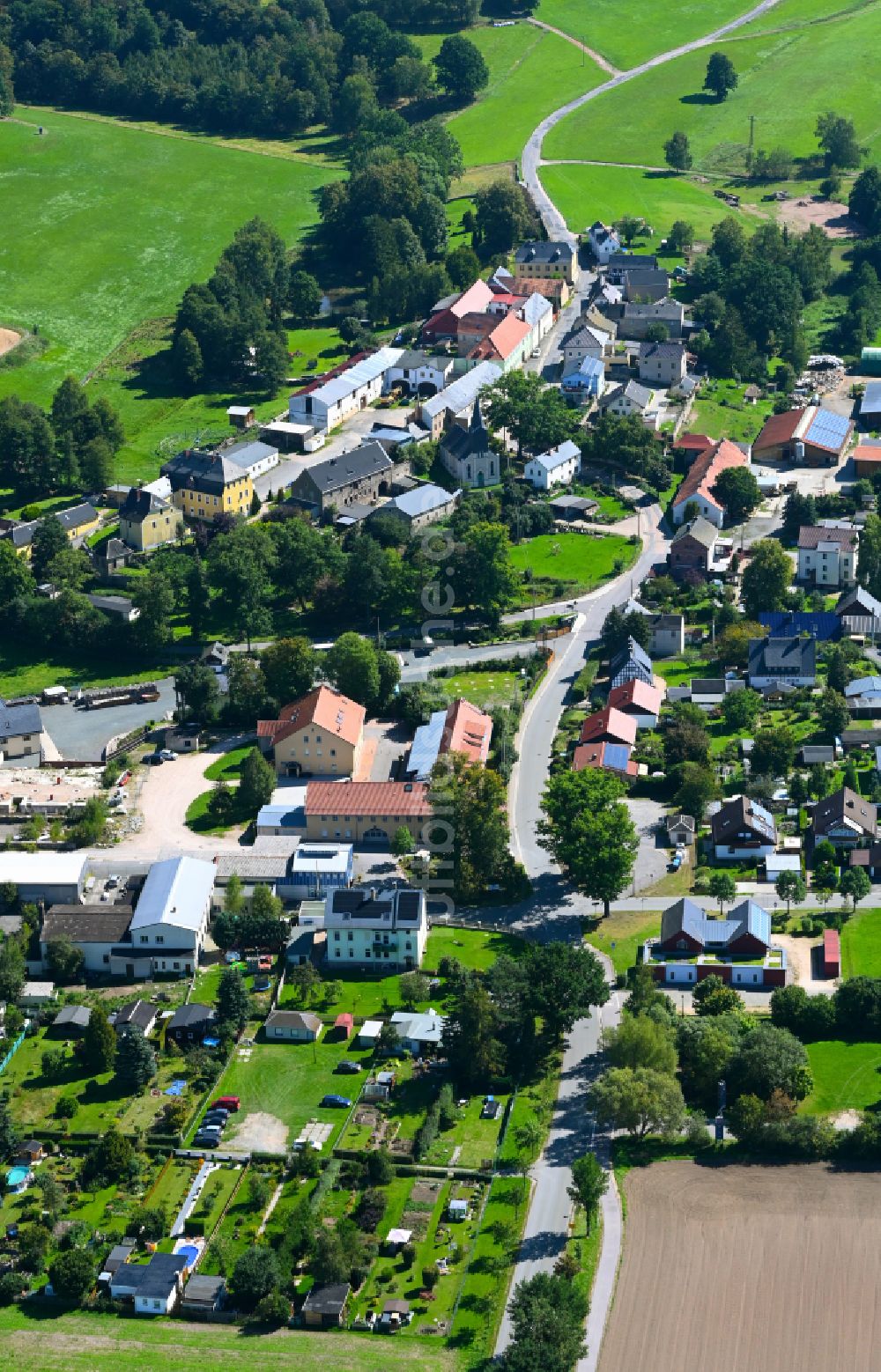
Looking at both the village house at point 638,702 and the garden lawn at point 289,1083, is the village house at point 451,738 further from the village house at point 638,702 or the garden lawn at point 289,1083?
the garden lawn at point 289,1083

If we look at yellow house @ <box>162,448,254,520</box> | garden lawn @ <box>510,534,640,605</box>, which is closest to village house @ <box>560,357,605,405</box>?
garden lawn @ <box>510,534,640,605</box>

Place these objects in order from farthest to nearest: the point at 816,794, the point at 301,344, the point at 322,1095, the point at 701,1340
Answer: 1. the point at 301,344
2. the point at 816,794
3. the point at 322,1095
4. the point at 701,1340

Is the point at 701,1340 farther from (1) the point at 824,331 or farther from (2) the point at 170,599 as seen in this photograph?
(1) the point at 824,331

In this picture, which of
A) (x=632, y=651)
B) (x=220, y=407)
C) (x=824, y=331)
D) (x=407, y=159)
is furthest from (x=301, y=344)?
(x=632, y=651)

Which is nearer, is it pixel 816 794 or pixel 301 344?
pixel 816 794

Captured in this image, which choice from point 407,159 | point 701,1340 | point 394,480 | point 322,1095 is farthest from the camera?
point 407,159

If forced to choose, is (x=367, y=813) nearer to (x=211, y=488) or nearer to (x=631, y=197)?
(x=211, y=488)

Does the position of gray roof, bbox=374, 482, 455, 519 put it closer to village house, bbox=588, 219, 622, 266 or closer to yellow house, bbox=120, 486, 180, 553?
yellow house, bbox=120, 486, 180, 553

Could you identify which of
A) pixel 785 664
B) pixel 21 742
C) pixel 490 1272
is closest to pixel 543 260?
pixel 785 664
